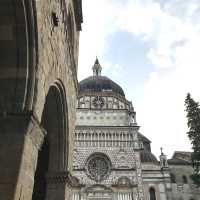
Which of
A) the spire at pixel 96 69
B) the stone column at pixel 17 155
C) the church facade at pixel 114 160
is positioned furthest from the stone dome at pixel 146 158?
the stone column at pixel 17 155

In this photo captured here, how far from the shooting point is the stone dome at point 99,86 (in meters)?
34.1

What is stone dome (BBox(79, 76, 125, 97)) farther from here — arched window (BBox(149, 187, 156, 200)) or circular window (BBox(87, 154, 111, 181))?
arched window (BBox(149, 187, 156, 200))

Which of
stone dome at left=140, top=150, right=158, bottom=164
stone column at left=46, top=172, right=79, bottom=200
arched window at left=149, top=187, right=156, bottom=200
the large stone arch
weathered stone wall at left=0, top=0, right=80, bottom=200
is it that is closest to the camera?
weathered stone wall at left=0, top=0, right=80, bottom=200

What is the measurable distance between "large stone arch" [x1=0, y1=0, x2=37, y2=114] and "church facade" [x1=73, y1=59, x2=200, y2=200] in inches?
888

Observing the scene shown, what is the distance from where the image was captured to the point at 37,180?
25.6 feet

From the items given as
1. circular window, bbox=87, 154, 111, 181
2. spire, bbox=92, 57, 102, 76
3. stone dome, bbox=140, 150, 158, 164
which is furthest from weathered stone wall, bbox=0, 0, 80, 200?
spire, bbox=92, 57, 102, 76

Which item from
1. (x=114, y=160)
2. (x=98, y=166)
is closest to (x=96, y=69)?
(x=114, y=160)

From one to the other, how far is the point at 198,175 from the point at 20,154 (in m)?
18.2

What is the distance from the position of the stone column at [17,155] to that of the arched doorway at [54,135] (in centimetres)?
257

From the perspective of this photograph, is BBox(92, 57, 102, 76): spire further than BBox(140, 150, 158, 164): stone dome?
Yes

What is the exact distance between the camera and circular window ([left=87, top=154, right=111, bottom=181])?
2652 centimetres

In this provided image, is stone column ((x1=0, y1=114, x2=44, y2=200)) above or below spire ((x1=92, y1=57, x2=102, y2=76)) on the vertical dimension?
below

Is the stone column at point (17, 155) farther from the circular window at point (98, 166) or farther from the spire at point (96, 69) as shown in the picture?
the spire at point (96, 69)

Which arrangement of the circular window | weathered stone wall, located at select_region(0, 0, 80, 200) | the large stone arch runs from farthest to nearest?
the circular window
the large stone arch
weathered stone wall, located at select_region(0, 0, 80, 200)
